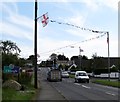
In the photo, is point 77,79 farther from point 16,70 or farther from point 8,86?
point 8,86

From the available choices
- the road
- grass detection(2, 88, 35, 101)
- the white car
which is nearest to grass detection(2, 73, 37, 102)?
grass detection(2, 88, 35, 101)

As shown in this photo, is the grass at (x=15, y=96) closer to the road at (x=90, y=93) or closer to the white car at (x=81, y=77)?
the road at (x=90, y=93)

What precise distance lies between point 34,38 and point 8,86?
9198 mm

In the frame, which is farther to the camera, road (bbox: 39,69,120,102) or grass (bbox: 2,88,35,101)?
road (bbox: 39,69,120,102)

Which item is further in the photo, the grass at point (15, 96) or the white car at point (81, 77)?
the white car at point (81, 77)

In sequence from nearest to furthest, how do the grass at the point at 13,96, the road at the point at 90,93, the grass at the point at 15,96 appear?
the grass at the point at 15,96 → the grass at the point at 13,96 → the road at the point at 90,93

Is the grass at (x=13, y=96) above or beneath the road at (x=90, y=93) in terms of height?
above

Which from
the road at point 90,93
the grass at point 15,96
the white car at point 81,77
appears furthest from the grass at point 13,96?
the white car at point 81,77

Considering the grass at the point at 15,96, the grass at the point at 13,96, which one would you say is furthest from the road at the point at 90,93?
the grass at the point at 13,96

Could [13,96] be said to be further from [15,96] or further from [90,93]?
[90,93]

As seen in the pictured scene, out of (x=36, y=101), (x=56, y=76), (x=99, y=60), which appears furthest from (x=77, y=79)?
(x=99, y=60)

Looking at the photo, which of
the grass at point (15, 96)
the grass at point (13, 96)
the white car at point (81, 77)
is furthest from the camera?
the white car at point (81, 77)

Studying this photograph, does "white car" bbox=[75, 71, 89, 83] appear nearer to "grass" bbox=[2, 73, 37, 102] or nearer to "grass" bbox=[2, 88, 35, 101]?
"grass" bbox=[2, 73, 37, 102]

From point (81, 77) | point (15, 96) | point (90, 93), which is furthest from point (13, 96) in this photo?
point (81, 77)
